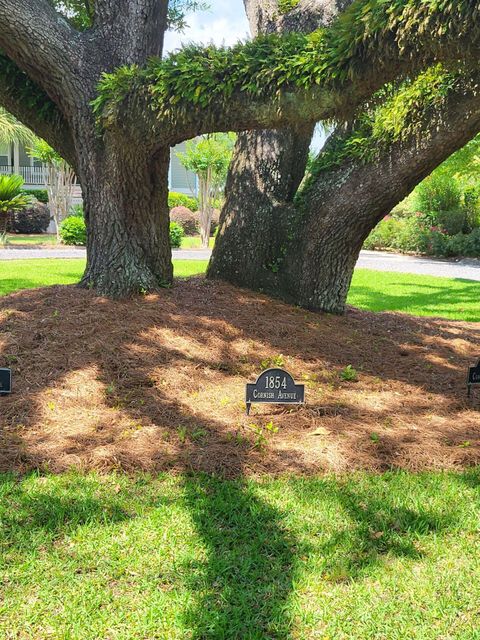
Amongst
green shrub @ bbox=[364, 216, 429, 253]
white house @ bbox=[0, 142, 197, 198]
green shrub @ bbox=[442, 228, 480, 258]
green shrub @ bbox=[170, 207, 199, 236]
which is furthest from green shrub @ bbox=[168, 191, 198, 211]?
green shrub @ bbox=[442, 228, 480, 258]

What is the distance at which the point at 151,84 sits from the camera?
5.20m

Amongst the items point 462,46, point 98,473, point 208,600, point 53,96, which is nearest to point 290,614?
point 208,600

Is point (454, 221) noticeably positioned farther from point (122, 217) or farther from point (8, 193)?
point (122, 217)

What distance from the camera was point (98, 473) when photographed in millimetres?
3637

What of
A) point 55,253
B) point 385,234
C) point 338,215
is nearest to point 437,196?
point 385,234

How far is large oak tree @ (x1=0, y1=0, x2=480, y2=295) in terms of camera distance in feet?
14.2

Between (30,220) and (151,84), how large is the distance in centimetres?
2155

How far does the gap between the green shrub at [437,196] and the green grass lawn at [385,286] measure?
9570 mm

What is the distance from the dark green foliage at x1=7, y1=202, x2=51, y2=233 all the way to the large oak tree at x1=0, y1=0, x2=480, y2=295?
1976cm

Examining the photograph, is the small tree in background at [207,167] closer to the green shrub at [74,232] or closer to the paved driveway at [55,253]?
the paved driveway at [55,253]

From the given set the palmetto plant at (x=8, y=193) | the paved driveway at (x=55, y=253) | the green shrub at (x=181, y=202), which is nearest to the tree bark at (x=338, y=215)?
the paved driveway at (x=55, y=253)

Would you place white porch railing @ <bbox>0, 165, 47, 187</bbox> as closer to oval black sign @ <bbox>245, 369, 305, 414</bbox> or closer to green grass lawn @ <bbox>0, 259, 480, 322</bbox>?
green grass lawn @ <bbox>0, 259, 480, 322</bbox>

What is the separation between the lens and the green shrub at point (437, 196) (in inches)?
950

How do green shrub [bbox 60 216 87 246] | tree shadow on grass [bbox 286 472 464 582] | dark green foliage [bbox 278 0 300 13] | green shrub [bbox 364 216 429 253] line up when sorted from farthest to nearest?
green shrub [bbox 364 216 429 253] < green shrub [bbox 60 216 87 246] < dark green foliage [bbox 278 0 300 13] < tree shadow on grass [bbox 286 472 464 582]
